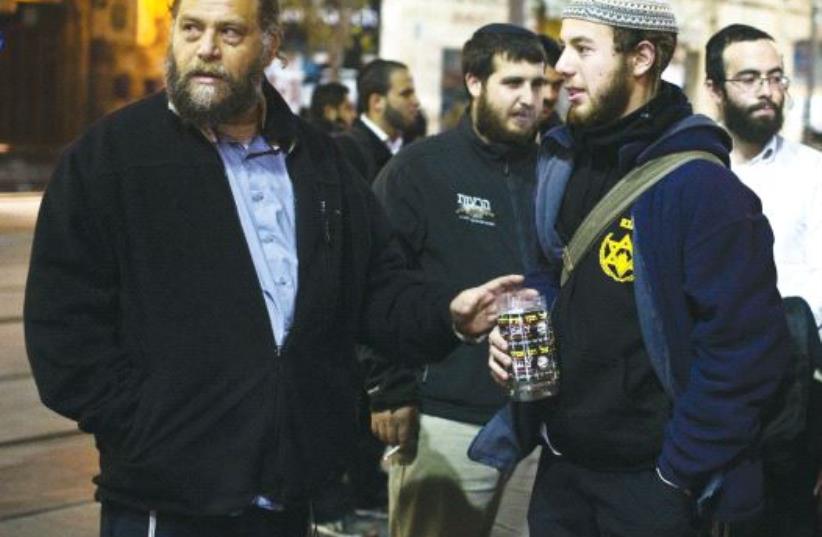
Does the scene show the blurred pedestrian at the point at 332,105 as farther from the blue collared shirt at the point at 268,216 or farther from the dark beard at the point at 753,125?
the blue collared shirt at the point at 268,216

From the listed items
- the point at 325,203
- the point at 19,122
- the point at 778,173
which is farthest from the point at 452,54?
the point at 325,203

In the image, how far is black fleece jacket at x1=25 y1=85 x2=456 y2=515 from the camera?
3.59 metres

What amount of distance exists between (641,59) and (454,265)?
1.46 metres

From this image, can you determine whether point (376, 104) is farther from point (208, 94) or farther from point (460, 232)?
point (208, 94)

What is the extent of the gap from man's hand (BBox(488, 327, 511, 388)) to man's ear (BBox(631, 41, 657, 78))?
0.76 m

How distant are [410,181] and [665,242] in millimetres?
1788

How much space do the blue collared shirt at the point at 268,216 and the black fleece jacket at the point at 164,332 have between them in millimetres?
38

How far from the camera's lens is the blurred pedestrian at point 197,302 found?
3.61 metres

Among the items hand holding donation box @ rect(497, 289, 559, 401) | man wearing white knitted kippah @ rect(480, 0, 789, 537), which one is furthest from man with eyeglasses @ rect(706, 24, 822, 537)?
hand holding donation box @ rect(497, 289, 559, 401)

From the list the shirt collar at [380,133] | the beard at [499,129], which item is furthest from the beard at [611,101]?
the shirt collar at [380,133]

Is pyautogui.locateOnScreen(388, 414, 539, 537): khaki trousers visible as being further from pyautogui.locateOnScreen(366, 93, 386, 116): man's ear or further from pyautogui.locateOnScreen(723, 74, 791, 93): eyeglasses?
pyautogui.locateOnScreen(366, 93, 386, 116): man's ear

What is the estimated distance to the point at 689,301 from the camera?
12.4ft

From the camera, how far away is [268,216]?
3.80m

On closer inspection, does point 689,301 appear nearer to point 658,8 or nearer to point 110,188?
point 658,8
